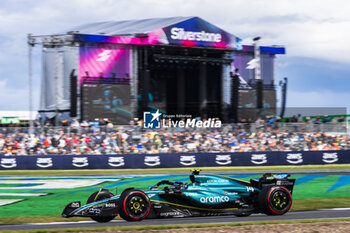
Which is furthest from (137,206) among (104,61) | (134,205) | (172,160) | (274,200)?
(104,61)

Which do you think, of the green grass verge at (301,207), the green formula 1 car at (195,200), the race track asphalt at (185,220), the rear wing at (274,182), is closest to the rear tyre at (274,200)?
the green formula 1 car at (195,200)

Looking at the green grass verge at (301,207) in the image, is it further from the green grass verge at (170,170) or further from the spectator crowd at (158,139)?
the spectator crowd at (158,139)

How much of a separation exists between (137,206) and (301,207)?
4708 mm

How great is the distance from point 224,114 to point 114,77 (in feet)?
25.4

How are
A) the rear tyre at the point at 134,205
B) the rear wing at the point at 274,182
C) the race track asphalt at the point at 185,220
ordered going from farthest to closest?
the rear wing at the point at 274,182 < the race track asphalt at the point at 185,220 < the rear tyre at the point at 134,205

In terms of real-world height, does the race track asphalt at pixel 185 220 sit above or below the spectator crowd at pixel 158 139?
below

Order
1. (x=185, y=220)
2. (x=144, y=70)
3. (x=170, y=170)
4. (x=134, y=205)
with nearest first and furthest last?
(x=134, y=205) → (x=185, y=220) → (x=170, y=170) → (x=144, y=70)

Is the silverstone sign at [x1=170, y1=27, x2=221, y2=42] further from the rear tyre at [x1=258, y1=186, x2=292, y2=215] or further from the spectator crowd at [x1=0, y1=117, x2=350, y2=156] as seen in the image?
the rear tyre at [x1=258, y1=186, x2=292, y2=215]

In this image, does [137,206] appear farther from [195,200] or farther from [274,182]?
[274,182]

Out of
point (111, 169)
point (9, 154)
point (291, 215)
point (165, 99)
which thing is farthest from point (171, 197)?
point (165, 99)

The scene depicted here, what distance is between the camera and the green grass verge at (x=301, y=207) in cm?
1024

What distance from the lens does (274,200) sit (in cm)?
976

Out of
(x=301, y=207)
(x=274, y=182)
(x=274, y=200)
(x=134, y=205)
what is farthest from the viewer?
(x=301, y=207)

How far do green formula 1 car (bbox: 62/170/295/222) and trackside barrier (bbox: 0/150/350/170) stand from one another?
15133mm
